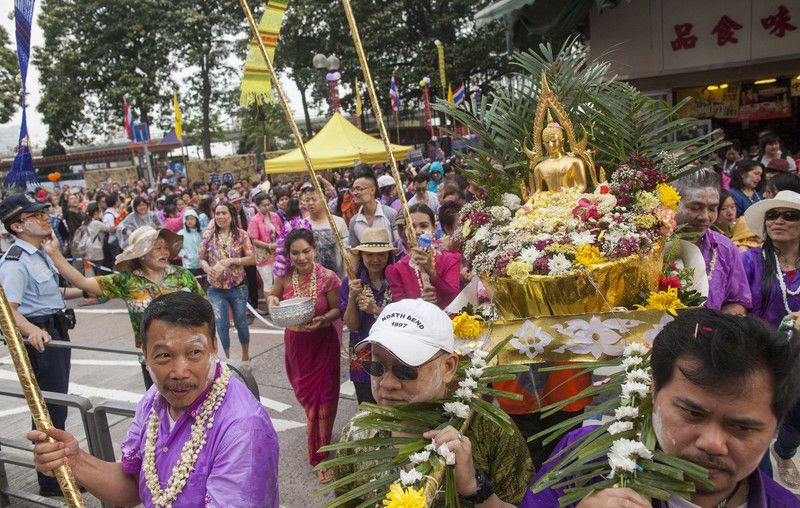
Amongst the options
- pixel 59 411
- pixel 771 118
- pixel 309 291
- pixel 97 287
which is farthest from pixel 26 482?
pixel 771 118

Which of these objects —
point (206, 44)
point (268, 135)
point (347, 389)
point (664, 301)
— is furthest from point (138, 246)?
point (268, 135)

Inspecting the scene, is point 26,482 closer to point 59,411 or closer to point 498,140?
point 59,411

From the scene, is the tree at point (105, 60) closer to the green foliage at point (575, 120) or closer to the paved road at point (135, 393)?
the paved road at point (135, 393)

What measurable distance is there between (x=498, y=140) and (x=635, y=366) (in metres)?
2.21

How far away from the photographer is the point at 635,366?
2.04 meters

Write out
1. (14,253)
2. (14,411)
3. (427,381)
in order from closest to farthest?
(427,381) → (14,253) → (14,411)

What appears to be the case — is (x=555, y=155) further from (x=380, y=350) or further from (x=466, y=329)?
(x=380, y=350)

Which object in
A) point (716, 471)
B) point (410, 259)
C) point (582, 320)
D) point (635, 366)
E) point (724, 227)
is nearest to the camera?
point (716, 471)

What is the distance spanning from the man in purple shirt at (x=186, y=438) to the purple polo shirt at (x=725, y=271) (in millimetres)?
2837

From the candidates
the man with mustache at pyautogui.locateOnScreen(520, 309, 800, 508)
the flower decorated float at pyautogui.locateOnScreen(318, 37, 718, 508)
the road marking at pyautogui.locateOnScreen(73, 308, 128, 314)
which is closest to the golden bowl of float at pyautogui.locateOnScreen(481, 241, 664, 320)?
the flower decorated float at pyautogui.locateOnScreen(318, 37, 718, 508)

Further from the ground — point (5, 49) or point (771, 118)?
point (5, 49)

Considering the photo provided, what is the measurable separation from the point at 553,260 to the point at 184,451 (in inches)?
74.5

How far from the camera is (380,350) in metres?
2.10

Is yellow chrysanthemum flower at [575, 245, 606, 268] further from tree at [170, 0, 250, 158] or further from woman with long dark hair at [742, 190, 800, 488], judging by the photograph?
tree at [170, 0, 250, 158]
